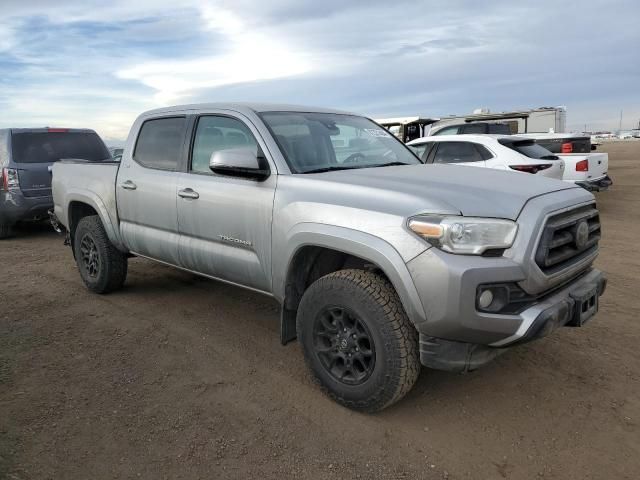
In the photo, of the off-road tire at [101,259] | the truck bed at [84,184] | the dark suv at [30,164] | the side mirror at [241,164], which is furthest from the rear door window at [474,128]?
the side mirror at [241,164]

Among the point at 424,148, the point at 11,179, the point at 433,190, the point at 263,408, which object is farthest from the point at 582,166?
the point at 11,179

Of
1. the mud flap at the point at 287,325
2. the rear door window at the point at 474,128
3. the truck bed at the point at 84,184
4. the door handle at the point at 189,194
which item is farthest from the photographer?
the rear door window at the point at 474,128

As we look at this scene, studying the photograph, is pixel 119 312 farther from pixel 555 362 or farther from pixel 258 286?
pixel 555 362

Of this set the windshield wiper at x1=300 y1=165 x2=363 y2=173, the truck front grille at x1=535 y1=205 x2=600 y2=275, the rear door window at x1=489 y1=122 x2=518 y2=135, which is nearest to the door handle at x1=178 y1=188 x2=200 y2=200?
the windshield wiper at x1=300 y1=165 x2=363 y2=173

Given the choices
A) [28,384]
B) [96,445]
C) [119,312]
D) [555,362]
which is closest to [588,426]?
[555,362]

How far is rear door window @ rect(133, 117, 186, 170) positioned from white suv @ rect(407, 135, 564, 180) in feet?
15.5

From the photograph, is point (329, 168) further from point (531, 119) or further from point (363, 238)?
point (531, 119)

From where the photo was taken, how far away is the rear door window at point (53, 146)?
865cm

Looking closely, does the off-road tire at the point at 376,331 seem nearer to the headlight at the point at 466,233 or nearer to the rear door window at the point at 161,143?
the headlight at the point at 466,233

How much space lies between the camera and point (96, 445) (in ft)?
9.50

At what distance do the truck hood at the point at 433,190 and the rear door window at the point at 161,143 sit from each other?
1557 millimetres

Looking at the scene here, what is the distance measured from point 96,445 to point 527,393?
8.50 feet

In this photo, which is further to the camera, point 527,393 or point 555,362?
point 555,362

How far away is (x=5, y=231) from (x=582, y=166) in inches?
425
